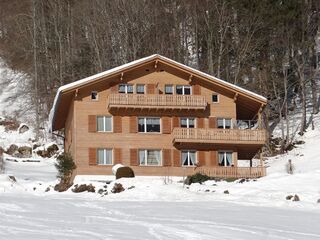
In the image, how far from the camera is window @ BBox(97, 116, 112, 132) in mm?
43281

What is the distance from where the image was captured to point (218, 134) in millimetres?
43094

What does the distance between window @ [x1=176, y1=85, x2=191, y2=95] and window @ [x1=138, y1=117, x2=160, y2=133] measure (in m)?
2.60

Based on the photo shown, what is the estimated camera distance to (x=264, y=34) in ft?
196

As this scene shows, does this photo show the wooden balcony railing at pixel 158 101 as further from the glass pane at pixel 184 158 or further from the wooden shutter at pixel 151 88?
the glass pane at pixel 184 158

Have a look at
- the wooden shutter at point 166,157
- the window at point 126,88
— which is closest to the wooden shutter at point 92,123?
the window at point 126,88

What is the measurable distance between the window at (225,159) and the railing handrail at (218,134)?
1568mm

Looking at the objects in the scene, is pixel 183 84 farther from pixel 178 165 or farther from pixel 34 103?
pixel 34 103

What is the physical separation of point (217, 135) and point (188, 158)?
249 centimetres

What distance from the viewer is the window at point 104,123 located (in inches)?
1704

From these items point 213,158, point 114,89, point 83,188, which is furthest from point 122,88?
point 83,188

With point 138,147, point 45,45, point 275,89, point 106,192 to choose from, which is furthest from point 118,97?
point 45,45

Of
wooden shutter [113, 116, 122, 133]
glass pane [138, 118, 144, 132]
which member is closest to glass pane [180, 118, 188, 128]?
glass pane [138, 118, 144, 132]

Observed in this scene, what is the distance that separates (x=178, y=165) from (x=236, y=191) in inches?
483

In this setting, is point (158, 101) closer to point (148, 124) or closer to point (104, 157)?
point (148, 124)
